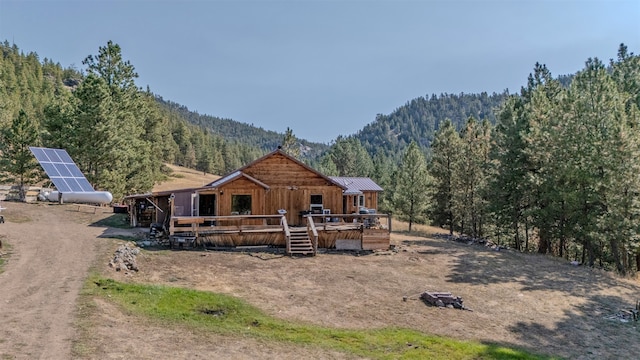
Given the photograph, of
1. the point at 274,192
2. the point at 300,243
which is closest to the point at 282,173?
the point at 274,192

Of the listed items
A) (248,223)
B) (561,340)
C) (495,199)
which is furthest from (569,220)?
(248,223)

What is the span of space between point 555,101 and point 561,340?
26031mm

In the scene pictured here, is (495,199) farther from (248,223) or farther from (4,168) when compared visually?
(4,168)

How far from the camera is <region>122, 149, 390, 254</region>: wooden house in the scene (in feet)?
77.7

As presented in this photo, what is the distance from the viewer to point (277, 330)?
12.3 m

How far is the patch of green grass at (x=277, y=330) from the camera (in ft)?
38.3

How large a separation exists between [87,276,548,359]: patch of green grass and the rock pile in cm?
221

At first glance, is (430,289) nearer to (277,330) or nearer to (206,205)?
(277,330)

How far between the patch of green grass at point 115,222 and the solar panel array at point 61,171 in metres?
3.77

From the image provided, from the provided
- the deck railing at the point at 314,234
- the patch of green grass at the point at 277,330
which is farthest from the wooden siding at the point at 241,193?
the patch of green grass at the point at 277,330

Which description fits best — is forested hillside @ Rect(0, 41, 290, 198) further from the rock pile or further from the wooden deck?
the rock pile

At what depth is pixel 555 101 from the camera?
34906 mm

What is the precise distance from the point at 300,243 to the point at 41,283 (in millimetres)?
12967

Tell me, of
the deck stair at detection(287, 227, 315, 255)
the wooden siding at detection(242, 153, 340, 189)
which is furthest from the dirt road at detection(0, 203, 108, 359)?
the wooden siding at detection(242, 153, 340, 189)
